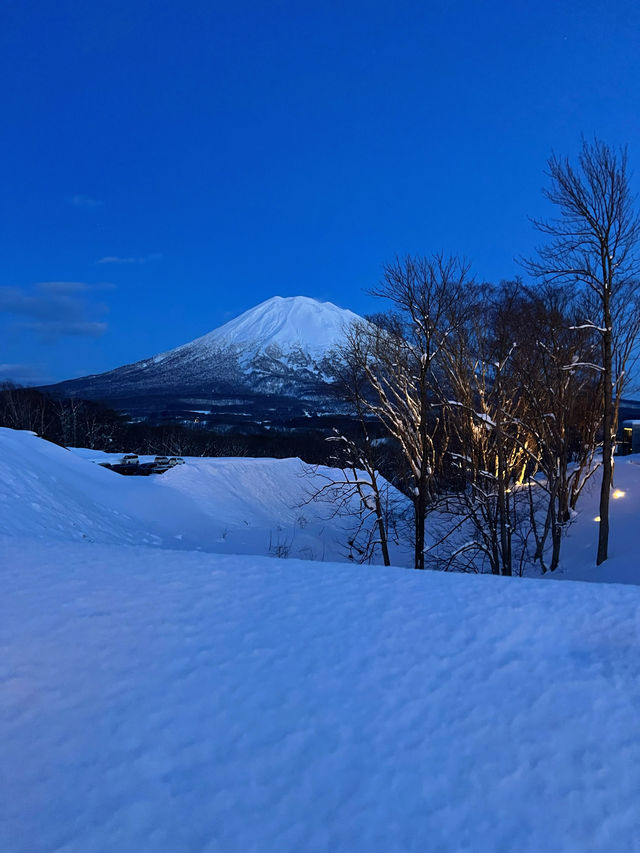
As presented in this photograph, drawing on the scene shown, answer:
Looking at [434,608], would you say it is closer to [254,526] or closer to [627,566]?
[627,566]

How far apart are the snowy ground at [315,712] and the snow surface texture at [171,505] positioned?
4164 millimetres

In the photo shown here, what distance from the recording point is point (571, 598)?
3.64m

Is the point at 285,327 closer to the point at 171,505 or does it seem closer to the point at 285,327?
the point at 285,327

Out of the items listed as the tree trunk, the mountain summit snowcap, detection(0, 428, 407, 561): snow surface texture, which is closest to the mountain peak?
the mountain summit snowcap

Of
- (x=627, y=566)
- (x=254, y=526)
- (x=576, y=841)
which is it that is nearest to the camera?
(x=576, y=841)

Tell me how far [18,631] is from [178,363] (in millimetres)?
128304

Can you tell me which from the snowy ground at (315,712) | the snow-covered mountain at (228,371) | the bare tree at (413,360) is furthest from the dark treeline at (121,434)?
the snowy ground at (315,712)

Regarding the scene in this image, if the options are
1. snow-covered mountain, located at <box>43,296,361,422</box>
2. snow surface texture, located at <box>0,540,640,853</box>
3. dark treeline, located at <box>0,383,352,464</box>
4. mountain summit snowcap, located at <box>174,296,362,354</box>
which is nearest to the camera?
snow surface texture, located at <box>0,540,640,853</box>

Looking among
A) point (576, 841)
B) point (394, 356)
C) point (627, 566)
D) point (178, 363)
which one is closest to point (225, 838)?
point (576, 841)

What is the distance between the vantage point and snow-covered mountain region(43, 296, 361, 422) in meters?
109

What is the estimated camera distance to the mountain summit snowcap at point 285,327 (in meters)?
134

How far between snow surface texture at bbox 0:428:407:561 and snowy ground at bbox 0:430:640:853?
164 inches

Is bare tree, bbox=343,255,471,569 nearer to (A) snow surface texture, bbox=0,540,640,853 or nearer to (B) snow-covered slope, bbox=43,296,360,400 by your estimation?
(A) snow surface texture, bbox=0,540,640,853

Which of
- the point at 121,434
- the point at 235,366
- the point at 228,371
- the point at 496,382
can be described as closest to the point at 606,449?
the point at 496,382
